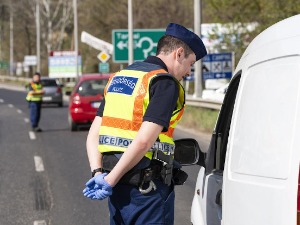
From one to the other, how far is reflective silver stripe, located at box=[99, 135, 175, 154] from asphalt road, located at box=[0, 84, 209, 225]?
4521 millimetres

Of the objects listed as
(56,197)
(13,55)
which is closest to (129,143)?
(56,197)

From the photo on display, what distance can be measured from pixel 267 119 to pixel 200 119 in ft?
64.0

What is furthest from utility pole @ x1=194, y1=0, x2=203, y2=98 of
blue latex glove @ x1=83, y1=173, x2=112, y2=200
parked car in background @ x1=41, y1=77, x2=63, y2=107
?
blue latex glove @ x1=83, y1=173, x2=112, y2=200

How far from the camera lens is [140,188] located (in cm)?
423

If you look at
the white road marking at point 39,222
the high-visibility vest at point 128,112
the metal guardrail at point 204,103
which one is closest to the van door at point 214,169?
the high-visibility vest at point 128,112

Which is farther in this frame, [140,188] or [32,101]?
[32,101]

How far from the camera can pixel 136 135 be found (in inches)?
162

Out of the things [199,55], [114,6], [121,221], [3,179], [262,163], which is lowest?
[3,179]

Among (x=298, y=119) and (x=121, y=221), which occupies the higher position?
(x=298, y=119)

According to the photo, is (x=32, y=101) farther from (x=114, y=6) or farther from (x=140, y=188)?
(x=114, y=6)

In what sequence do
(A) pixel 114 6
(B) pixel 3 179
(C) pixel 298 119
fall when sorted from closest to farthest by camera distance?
(C) pixel 298 119 → (B) pixel 3 179 → (A) pixel 114 6

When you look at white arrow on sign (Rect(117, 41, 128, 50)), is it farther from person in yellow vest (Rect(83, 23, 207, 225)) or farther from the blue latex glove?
the blue latex glove

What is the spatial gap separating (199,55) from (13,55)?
10684cm

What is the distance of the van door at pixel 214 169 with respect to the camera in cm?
454
